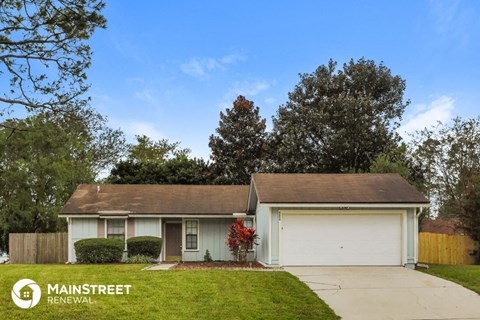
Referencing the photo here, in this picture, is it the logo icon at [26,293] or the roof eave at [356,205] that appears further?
the roof eave at [356,205]

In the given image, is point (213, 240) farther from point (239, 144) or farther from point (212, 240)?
point (239, 144)

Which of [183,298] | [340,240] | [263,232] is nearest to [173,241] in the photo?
[263,232]

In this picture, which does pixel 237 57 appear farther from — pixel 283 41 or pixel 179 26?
pixel 179 26

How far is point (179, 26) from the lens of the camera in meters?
15.8

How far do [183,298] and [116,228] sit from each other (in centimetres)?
1229

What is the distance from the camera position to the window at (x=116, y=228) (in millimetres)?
22341

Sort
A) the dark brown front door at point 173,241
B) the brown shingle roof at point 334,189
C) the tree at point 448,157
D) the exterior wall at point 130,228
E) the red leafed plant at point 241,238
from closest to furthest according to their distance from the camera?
the brown shingle roof at point 334,189 → the red leafed plant at point 241,238 → the exterior wall at point 130,228 → the dark brown front door at point 173,241 → the tree at point 448,157

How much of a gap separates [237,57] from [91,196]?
9.84 m

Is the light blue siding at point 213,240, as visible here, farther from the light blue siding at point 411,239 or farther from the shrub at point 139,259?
the light blue siding at point 411,239

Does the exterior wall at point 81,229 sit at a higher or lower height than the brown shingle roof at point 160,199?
lower

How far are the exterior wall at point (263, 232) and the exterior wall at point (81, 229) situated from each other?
7.40m

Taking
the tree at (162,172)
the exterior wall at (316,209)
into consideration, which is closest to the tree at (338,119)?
the tree at (162,172)

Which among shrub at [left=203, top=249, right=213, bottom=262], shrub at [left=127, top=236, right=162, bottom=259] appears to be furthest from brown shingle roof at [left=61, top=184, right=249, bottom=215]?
shrub at [left=203, top=249, right=213, bottom=262]

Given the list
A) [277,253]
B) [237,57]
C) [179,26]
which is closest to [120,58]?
[179,26]
